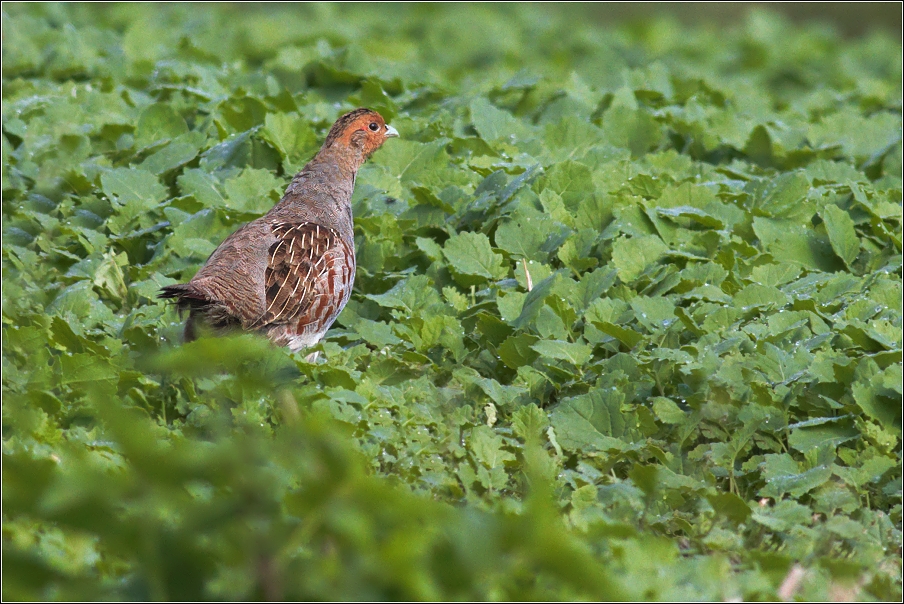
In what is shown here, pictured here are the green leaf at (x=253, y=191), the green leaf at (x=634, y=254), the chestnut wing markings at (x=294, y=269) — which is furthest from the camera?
the green leaf at (x=253, y=191)

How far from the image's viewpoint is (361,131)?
6.54 meters

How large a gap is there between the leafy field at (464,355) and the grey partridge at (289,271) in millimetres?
261

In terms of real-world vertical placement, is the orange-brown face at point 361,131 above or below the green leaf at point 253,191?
above

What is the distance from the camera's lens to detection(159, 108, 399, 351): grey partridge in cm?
509

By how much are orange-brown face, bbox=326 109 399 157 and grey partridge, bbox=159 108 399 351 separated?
0.74ft

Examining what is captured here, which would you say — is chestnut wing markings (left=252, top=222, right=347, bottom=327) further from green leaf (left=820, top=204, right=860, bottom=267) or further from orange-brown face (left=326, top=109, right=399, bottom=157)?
green leaf (left=820, top=204, right=860, bottom=267)

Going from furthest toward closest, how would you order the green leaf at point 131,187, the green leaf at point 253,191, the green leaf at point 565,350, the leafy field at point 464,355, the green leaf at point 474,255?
the green leaf at point 131,187 < the green leaf at point 253,191 < the green leaf at point 474,255 < the green leaf at point 565,350 < the leafy field at point 464,355

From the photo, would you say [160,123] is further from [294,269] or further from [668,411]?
[668,411]

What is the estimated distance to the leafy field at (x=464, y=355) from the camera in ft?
7.56

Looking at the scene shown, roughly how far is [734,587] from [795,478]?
110 cm

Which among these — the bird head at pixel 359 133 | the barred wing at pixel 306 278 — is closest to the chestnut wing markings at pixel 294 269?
the barred wing at pixel 306 278

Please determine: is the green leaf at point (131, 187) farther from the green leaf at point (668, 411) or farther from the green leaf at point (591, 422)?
the green leaf at point (668, 411)

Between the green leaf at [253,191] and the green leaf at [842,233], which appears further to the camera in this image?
the green leaf at [253,191]

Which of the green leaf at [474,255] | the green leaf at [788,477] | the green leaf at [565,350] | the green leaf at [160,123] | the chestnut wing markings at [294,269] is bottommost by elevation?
the green leaf at [788,477]
